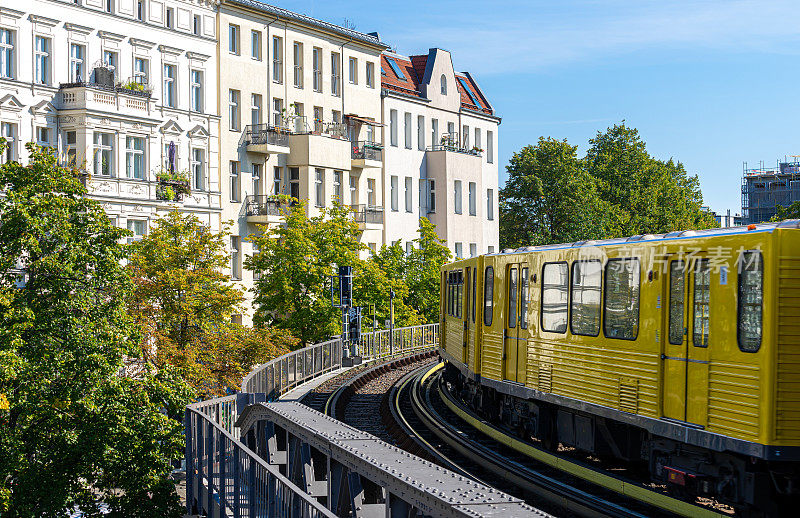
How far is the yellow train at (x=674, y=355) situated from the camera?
12664 millimetres

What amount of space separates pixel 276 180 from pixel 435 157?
14.7 m

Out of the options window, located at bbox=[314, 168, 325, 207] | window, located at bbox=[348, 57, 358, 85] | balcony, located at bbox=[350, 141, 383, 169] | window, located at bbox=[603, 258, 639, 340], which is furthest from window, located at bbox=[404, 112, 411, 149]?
window, located at bbox=[603, 258, 639, 340]

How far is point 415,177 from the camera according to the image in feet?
222

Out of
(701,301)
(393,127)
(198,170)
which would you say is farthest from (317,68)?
(701,301)

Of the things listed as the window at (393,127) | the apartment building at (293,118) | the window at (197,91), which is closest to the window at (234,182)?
the apartment building at (293,118)

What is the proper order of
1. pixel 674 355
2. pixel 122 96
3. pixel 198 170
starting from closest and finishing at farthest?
pixel 674 355, pixel 122 96, pixel 198 170

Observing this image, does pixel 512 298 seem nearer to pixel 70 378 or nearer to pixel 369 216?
pixel 70 378

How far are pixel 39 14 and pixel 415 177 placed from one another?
2849 centimetres

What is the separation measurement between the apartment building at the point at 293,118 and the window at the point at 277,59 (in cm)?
5

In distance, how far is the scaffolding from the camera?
12369 centimetres

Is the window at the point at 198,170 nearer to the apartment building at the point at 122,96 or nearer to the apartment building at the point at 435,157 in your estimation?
the apartment building at the point at 122,96

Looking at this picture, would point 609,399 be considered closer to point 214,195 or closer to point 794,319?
point 794,319

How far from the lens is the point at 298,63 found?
192 feet

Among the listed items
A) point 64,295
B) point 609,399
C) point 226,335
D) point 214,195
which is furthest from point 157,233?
point 609,399
